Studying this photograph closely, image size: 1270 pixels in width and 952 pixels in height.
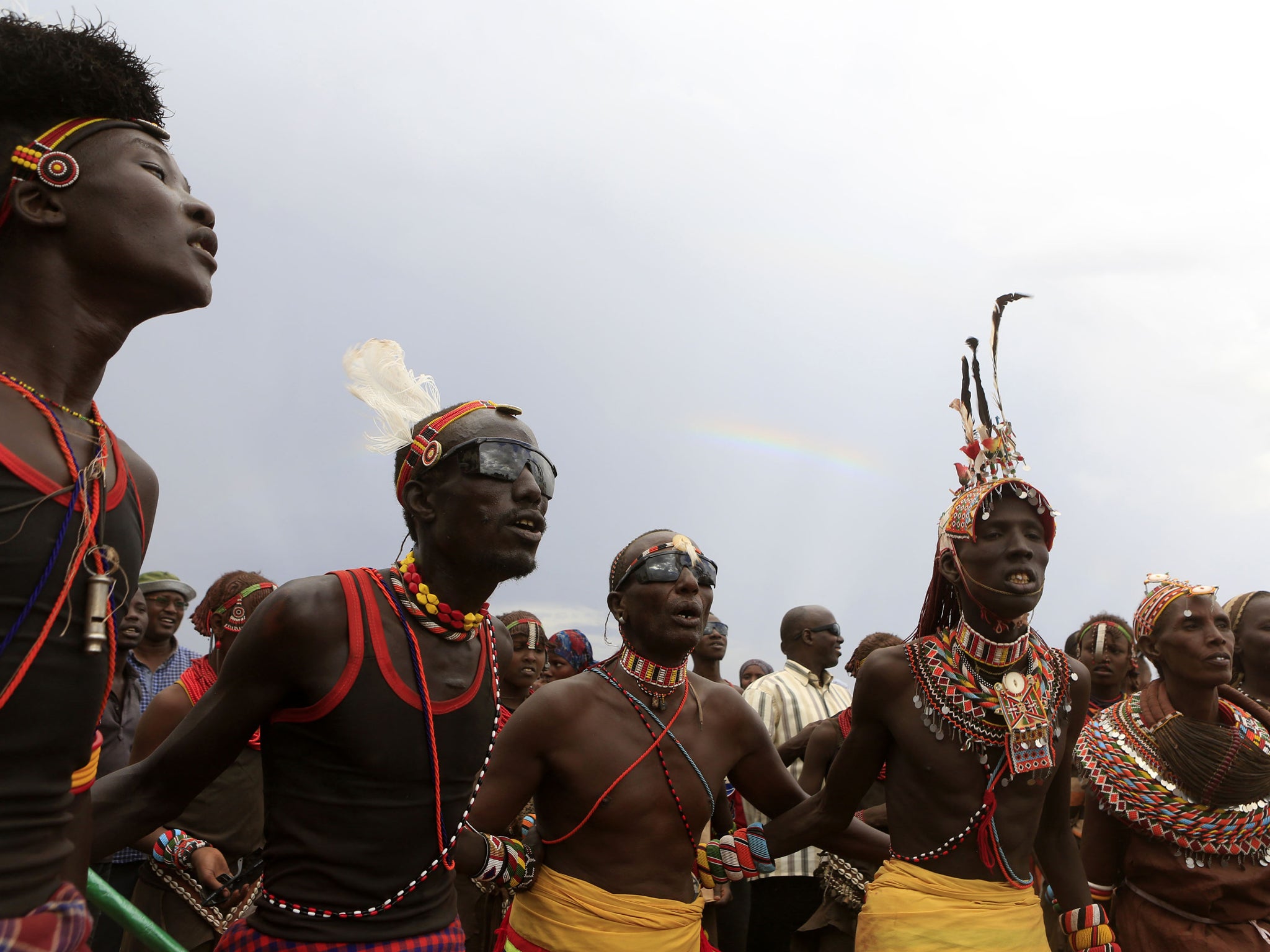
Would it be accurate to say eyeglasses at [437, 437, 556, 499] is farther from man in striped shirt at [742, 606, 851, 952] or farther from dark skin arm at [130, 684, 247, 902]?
man in striped shirt at [742, 606, 851, 952]

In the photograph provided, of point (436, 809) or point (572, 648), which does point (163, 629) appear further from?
point (436, 809)

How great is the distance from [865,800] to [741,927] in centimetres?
118

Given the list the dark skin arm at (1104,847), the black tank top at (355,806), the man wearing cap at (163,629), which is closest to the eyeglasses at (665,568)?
the black tank top at (355,806)

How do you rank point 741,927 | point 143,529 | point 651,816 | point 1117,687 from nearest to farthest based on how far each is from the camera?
point 143,529
point 651,816
point 741,927
point 1117,687

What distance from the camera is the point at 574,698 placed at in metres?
4.35

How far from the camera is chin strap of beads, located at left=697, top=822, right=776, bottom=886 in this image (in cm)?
417

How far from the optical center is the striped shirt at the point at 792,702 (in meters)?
7.84

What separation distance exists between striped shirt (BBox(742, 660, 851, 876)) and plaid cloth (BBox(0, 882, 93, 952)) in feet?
19.8

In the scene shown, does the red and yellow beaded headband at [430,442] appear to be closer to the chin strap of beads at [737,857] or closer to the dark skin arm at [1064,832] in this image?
the chin strap of beads at [737,857]

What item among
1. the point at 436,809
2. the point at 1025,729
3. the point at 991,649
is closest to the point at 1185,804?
the point at 1025,729

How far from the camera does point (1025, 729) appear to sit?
164 inches

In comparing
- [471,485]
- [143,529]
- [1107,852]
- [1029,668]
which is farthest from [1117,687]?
[143,529]

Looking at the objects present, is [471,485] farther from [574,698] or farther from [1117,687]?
[1117,687]

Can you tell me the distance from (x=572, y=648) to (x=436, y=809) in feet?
19.4
